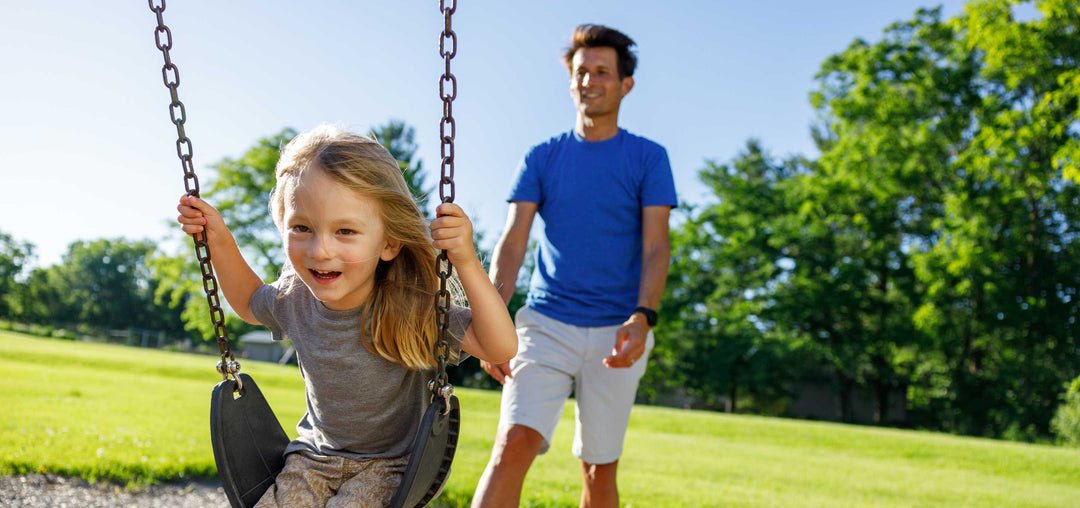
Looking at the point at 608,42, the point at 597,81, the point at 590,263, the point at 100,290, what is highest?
the point at 100,290

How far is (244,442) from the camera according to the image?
2441 mm

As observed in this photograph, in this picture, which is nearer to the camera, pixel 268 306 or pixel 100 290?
pixel 268 306

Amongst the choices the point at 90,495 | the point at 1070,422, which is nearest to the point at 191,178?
the point at 90,495

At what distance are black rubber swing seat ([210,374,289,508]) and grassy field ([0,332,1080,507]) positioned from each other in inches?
130

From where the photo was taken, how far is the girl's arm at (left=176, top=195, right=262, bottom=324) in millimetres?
2498

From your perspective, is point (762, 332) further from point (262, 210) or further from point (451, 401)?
point (451, 401)

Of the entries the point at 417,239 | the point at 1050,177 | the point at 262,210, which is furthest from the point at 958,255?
the point at 262,210

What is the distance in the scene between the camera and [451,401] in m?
2.26

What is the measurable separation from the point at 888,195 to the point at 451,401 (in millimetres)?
26128

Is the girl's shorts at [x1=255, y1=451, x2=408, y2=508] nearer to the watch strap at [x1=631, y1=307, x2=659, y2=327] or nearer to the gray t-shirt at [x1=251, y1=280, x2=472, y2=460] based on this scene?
the gray t-shirt at [x1=251, y1=280, x2=472, y2=460]

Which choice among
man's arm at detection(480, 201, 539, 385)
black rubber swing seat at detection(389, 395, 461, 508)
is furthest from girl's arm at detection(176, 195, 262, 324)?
man's arm at detection(480, 201, 539, 385)

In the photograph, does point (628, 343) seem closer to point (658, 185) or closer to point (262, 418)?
point (658, 185)

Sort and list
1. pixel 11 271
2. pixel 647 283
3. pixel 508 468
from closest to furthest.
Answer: pixel 508 468 → pixel 647 283 → pixel 11 271

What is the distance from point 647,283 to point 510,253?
0.61m
